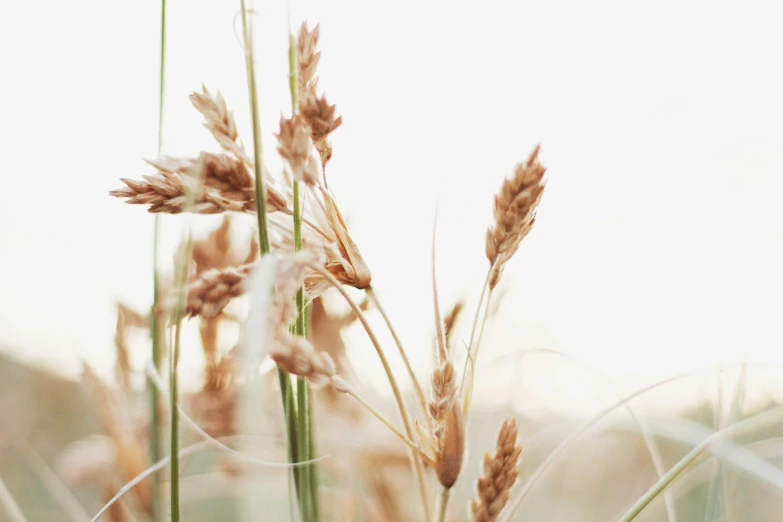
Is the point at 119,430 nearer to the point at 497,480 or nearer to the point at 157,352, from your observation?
the point at 157,352

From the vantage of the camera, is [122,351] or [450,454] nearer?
[450,454]

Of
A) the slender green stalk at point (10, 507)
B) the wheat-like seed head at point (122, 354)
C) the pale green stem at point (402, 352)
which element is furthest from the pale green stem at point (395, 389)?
the slender green stalk at point (10, 507)

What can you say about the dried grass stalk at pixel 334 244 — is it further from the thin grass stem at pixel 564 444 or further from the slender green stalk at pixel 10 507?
the slender green stalk at pixel 10 507

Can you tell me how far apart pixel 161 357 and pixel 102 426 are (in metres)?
0.12

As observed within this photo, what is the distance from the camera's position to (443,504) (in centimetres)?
28

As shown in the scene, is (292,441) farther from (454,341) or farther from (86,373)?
(86,373)

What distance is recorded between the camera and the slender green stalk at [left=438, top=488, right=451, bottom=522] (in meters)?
0.28

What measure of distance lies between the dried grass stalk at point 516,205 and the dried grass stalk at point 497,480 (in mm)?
80

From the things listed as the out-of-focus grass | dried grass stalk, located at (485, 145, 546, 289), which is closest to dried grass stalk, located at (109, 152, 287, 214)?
dried grass stalk, located at (485, 145, 546, 289)

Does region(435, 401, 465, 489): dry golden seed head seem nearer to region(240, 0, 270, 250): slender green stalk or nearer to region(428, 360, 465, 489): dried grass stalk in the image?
region(428, 360, 465, 489): dried grass stalk

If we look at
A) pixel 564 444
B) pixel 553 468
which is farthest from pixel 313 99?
pixel 553 468

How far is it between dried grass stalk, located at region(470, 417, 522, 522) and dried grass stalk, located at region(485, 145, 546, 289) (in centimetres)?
8

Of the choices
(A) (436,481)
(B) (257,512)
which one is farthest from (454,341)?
(B) (257,512)

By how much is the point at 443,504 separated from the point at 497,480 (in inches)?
1.1
